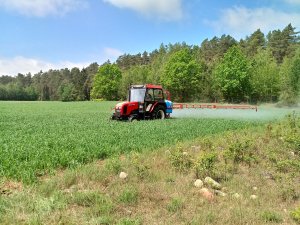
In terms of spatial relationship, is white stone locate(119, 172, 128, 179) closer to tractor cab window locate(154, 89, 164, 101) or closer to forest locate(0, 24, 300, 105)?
tractor cab window locate(154, 89, 164, 101)

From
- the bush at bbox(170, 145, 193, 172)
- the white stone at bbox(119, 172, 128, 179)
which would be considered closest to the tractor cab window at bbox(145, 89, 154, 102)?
the bush at bbox(170, 145, 193, 172)

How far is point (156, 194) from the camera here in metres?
6.93

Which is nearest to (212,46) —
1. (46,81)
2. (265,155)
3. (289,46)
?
(289,46)

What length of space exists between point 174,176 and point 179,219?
86.6 inches

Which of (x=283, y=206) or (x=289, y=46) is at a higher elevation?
(x=289, y=46)

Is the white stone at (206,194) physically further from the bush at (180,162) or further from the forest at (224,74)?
the forest at (224,74)

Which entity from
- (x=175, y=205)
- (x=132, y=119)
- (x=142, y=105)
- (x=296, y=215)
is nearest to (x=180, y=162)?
(x=175, y=205)

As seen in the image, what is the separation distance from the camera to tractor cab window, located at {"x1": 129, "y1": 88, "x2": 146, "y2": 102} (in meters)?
21.7

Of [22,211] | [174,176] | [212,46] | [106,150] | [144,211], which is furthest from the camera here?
[212,46]

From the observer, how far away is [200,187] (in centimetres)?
757

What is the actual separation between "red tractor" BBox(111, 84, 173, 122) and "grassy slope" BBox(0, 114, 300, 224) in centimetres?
1134

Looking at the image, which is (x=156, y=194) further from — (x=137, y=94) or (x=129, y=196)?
(x=137, y=94)

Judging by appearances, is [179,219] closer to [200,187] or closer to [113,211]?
[113,211]

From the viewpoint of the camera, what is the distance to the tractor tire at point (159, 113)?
22.5m
